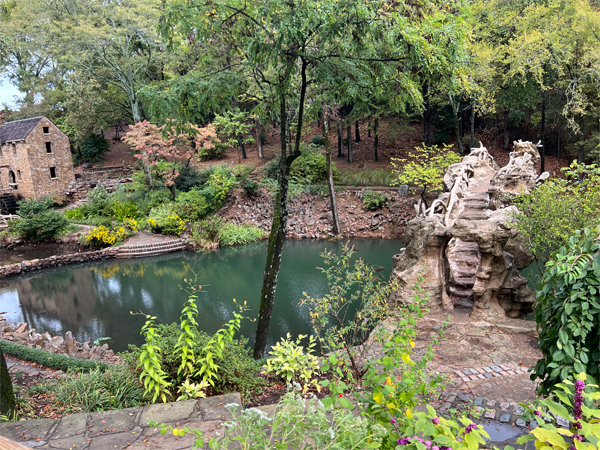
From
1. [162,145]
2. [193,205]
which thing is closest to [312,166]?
[193,205]

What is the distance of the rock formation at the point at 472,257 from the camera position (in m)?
7.72

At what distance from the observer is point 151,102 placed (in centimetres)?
596

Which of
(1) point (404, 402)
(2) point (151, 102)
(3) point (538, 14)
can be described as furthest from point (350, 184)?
(1) point (404, 402)

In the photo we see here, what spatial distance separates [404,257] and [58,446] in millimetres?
7800

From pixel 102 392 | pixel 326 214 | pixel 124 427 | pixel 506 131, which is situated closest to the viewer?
pixel 124 427

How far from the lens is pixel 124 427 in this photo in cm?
318

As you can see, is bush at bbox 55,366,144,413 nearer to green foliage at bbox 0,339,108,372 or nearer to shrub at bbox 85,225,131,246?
green foliage at bbox 0,339,108,372

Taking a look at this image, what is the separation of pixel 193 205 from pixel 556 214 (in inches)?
614

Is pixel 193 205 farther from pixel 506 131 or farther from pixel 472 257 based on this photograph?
pixel 506 131

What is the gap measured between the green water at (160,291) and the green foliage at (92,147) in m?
15.0

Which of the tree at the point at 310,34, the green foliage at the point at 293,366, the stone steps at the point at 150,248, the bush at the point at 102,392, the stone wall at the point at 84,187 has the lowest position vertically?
the stone steps at the point at 150,248

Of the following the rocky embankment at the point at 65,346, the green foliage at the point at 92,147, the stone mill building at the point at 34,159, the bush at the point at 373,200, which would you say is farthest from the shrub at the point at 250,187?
the green foliage at the point at 92,147

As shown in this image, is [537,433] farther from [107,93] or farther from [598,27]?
[107,93]

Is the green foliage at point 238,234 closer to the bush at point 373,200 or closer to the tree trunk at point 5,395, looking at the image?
the bush at point 373,200
